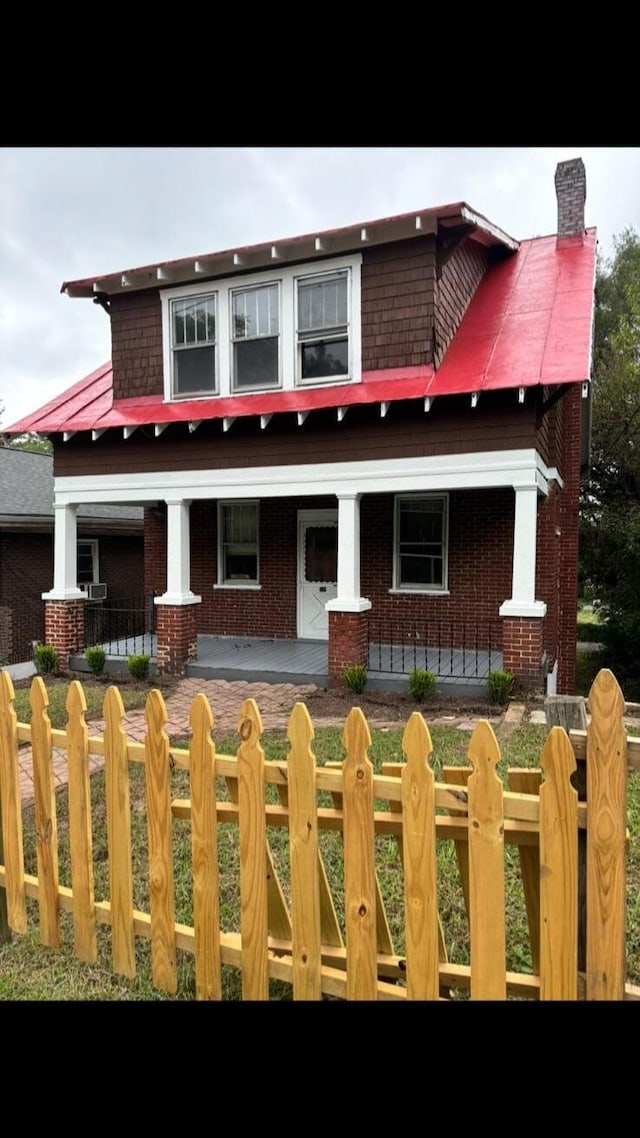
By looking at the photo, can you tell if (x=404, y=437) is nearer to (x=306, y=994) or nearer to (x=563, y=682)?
(x=563, y=682)

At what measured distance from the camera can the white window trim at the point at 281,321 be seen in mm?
9461

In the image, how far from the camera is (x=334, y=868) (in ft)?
12.6

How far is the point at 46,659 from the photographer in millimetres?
10695

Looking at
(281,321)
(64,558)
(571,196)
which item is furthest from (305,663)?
(571,196)

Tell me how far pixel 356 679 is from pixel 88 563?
1063 centimetres

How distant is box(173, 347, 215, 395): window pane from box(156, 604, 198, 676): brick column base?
361cm

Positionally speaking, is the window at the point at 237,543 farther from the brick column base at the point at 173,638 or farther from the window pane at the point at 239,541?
the brick column base at the point at 173,638

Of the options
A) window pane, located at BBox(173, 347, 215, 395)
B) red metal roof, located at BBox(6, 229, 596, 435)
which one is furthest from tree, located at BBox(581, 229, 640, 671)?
window pane, located at BBox(173, 347, 215, 395)

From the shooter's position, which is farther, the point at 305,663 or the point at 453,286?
the point at 305,663

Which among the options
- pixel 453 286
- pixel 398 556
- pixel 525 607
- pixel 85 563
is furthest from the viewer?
pixel 85 563

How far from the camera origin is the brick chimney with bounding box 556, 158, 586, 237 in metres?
11.2

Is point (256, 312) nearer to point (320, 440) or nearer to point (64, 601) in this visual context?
point (320, 440)

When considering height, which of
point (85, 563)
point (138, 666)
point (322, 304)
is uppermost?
point (322, 304)

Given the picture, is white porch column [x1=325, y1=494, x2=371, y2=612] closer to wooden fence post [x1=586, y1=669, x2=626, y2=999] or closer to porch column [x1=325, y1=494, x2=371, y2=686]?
porch column [x1=325, y1=494, x2=371, y2=686]
